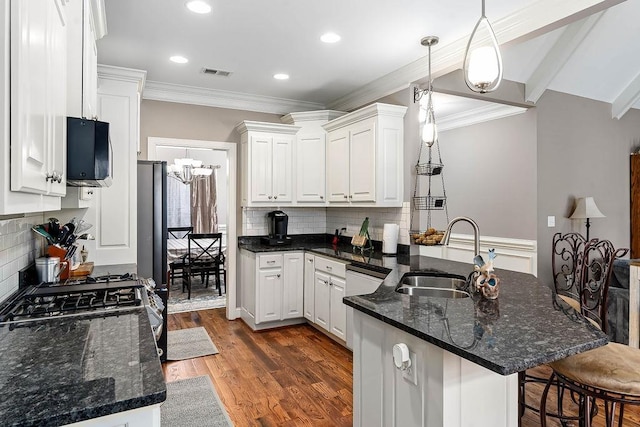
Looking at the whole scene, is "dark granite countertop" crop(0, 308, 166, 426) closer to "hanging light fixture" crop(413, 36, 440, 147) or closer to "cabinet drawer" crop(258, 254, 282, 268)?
"hanging light fixture" crop(413, 36, 440, 147)

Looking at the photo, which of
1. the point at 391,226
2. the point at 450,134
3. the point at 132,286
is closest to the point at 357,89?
the point at 391,226

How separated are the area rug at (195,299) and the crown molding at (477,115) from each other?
13.5 feet

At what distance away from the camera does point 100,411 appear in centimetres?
88

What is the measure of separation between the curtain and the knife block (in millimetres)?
6320

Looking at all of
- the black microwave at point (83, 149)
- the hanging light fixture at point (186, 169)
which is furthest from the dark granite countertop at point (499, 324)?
the hanging light fixture at point (186, 169)

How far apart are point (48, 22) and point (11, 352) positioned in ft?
3.32

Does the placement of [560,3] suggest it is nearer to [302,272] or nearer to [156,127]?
[302,272]

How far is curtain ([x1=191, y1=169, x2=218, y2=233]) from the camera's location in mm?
8609

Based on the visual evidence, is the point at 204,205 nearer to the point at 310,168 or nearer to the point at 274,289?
the point at 310,168

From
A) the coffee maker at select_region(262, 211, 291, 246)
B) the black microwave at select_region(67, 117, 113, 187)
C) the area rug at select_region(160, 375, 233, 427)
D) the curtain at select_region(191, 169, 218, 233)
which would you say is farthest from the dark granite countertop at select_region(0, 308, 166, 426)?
the curtain at select_region(191, 169, 218, 233)

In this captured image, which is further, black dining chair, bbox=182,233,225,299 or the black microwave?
black dining chair, bbox=182,233,225,299

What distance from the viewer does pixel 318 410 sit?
2.67 metres

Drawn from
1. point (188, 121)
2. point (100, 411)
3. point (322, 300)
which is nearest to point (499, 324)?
point (100, 411)

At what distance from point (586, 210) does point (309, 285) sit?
3.23 metres
